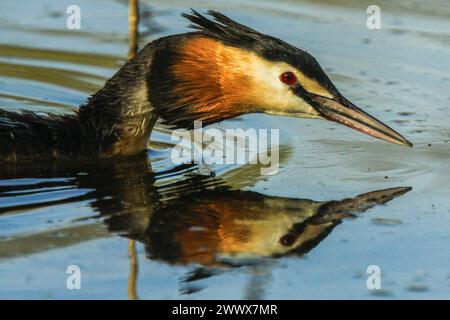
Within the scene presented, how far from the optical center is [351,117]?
931cm

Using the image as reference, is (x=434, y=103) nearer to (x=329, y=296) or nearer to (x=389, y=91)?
(x=389, y=91)

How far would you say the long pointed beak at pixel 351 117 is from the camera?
9.27 meters

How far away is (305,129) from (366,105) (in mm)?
750

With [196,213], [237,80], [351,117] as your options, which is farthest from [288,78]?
[196,213]

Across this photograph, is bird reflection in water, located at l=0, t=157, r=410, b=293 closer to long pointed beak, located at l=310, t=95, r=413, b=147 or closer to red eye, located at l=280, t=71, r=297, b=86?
long pointed beak, located at l=310, t=95, r=413, b=147

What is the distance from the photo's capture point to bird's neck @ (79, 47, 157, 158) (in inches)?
378

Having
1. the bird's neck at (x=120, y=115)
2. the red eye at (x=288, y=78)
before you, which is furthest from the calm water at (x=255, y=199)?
the red eye at (x=288, y=78)

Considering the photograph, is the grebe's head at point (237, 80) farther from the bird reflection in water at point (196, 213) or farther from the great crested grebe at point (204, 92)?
the bird reflection in water at point (196, 213)

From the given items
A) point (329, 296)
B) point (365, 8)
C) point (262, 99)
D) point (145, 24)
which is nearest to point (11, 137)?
point (262, 99)

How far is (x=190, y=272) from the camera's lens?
7.43m

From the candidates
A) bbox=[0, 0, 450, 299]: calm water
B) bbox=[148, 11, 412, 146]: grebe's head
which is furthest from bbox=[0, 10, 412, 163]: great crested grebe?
bbox=[0, 0, 450, 299]: calm water

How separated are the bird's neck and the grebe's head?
154 millimetres

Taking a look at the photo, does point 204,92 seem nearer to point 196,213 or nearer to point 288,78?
point 288,78

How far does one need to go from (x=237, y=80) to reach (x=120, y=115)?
0.95 meters
